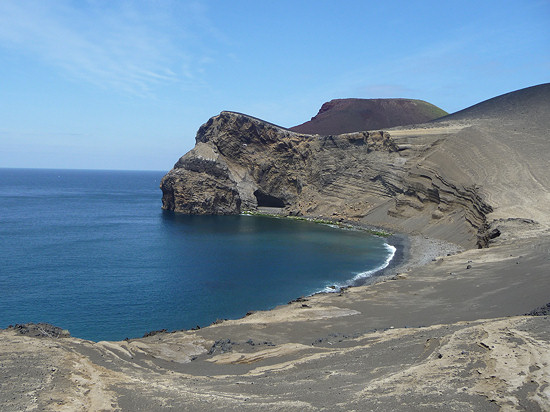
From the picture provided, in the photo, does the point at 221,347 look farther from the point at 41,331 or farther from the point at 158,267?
the point at 158,267

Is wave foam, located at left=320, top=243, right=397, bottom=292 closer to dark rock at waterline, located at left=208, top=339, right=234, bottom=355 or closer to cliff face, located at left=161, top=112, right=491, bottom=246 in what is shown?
dark rock at waterline, located at left=208, top=339, right=234, bottom=355

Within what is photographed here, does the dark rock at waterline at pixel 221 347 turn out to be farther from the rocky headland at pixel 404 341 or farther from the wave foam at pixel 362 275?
the wave foam at pixel 362 275

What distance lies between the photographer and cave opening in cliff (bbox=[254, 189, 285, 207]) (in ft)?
347

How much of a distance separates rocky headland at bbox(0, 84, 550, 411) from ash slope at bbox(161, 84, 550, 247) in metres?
0.45

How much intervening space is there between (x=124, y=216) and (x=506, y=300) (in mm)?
81277

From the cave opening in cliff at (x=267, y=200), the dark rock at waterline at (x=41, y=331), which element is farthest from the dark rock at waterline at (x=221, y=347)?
the cave opening in cliff at (x=267, y=200)

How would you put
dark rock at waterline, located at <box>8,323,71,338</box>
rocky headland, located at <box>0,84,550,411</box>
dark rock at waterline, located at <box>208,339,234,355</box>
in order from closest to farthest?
rocky headland, located at <box>0,84,550,411</box> < dark rock at waterline, located at <box>8,323,71,338</box> < dark rock at waterline, located at <box>208,339,234,355</box>

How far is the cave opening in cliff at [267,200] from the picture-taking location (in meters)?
106

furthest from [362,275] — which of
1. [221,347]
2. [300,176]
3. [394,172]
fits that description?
[300,176]

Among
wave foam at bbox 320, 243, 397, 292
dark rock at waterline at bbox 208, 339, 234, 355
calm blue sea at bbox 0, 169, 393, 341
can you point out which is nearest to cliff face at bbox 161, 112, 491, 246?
calm blue sea at bbox 0, 169, 393, 341

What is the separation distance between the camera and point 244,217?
97.2 meters

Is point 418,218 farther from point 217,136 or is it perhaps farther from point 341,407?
point 341,407

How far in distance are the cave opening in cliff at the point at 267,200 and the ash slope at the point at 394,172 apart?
306mm

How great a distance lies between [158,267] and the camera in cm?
5084
